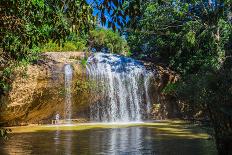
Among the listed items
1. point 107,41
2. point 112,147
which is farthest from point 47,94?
point 107,41

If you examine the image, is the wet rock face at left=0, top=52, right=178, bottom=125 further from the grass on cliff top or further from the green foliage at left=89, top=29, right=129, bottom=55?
the green foliage at left=89, top=29, right=129, bottom=55

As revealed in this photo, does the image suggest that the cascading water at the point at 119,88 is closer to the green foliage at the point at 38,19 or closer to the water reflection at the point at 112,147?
the water reflection at the point at 112,147

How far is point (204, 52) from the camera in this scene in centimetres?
2778

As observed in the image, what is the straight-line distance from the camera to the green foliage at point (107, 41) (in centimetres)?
4294

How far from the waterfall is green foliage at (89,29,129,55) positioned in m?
20.2

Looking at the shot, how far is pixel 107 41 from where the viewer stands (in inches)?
1706

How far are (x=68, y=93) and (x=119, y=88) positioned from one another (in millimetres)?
3501

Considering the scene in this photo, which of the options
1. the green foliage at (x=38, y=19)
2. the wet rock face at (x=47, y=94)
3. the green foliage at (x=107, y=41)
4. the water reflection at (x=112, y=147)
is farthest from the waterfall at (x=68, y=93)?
the green foliage at (x=107, y=41)

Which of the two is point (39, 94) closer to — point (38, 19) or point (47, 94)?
point (47, 94)

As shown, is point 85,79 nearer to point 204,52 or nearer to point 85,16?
point 204,52

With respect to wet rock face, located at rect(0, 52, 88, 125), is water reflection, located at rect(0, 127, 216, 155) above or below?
below

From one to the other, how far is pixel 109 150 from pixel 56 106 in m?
12.6

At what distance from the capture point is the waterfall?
2191 cm

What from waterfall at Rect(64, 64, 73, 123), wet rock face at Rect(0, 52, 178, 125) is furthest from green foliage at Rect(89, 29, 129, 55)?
waterfall at Rect(64, 64, 73, 123)
